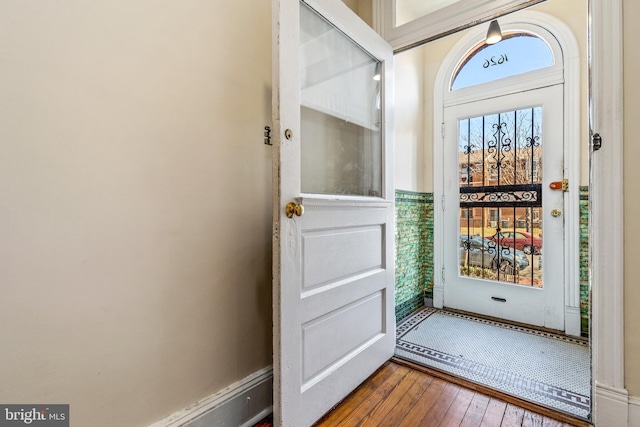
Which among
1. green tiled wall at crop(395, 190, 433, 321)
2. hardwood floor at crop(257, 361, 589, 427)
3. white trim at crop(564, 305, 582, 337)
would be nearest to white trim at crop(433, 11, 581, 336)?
white trim at crop(564, 305, 582, 337)

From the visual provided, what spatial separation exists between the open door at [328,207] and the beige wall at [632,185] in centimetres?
104

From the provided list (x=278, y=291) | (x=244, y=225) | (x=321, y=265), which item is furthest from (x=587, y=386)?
(x=244, y=225)

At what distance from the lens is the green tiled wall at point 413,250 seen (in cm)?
255

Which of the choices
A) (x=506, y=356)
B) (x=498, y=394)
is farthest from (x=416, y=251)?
(x=498, y=394)

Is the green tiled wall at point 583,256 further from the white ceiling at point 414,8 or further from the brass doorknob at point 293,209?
the brass doorknob at point 293,209

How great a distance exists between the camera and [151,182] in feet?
3.41

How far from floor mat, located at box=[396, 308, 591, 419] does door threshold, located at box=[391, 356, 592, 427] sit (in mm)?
41

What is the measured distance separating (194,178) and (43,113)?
46cm

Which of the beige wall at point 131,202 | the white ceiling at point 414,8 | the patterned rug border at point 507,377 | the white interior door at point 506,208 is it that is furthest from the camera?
the white interior door at point 506,208

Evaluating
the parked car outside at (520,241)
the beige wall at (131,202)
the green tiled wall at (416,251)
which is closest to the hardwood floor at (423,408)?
the beige wall at (131,202)

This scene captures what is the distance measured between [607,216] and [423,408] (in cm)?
119

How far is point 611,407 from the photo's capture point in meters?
1.24

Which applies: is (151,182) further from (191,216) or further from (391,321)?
(391,321)

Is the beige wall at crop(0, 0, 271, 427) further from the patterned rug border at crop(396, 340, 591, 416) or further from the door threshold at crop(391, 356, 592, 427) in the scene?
the patterned rug border at crop(396, 340, 591, 416)
